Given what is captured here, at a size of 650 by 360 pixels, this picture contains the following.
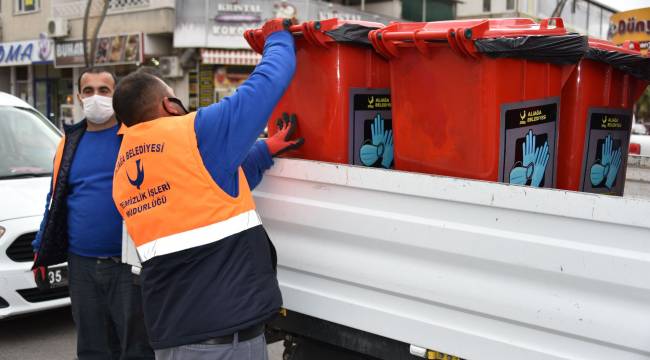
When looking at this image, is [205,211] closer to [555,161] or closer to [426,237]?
[426,237]

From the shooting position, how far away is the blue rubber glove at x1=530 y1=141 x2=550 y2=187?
259 cm

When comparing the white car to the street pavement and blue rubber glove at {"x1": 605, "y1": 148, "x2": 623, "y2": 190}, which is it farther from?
blue rubber glove at {"x1": 605, "y1": 148, "x2": 623, "y2": 190}

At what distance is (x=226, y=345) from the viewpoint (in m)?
2.30

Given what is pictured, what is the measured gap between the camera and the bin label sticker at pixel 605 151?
2953 millimetres

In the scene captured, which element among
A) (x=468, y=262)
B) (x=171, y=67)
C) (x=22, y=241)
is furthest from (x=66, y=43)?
(x=468, y=262)

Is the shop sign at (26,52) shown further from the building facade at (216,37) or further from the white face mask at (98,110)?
the white face mask at (98,110)

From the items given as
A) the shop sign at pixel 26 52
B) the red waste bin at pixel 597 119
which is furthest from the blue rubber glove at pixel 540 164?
the shop sign at pixel 26 52

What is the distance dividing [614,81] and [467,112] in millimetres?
1043

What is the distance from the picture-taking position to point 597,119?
9.89 ft

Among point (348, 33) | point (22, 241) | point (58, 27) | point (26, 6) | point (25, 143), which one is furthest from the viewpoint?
point (26, 6)

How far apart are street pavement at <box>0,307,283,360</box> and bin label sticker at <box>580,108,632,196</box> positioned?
102 inches

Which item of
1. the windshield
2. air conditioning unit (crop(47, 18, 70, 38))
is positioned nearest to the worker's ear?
the windshield

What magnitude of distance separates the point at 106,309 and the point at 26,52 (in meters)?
24.5

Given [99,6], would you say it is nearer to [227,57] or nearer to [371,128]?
[227,57]
